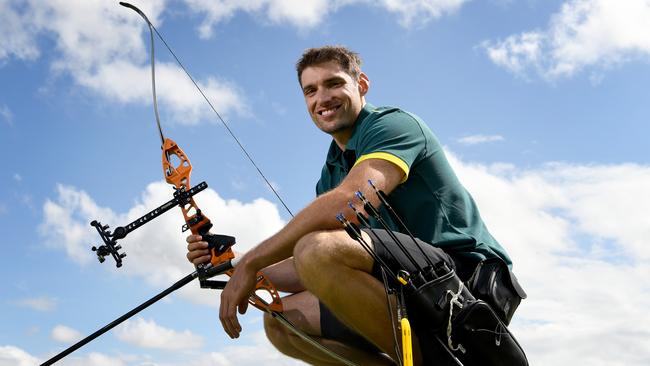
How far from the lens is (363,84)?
165 inches

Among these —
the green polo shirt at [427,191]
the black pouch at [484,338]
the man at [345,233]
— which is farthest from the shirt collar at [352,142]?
the black pouch at [484,338]

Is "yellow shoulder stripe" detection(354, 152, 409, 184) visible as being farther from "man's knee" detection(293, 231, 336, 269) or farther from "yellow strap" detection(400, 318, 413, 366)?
"yellow strap" detection(400, 318, 413, 366)

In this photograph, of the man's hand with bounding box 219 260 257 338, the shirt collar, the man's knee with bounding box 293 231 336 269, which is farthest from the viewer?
the shirt collar

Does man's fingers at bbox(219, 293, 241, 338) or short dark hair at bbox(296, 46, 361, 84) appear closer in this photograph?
man's fingers at bbox(219, 293, 241, 338)

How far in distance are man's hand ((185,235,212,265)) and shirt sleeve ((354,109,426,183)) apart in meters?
1.01

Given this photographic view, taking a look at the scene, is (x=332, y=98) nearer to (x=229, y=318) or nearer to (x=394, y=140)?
(x=394, y=140)

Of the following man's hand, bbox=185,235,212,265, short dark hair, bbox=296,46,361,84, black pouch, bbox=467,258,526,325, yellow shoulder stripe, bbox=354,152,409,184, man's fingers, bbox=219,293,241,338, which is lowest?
black pouch, bbox=467,258,526,325

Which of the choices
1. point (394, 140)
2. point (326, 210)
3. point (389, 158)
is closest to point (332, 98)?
point (394, 140)

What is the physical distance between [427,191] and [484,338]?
2.55 ft

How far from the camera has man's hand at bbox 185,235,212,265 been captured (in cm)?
384

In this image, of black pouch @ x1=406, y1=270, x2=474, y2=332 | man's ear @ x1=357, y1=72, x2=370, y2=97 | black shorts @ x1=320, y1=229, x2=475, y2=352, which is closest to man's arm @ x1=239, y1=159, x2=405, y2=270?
black shorts @ x1=320, y1=229, x2=475, y2=352

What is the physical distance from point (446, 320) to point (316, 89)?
1614 mm

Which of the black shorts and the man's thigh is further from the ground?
the man's thigh

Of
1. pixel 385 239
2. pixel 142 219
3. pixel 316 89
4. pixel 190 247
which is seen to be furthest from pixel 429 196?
pixel 142 219
